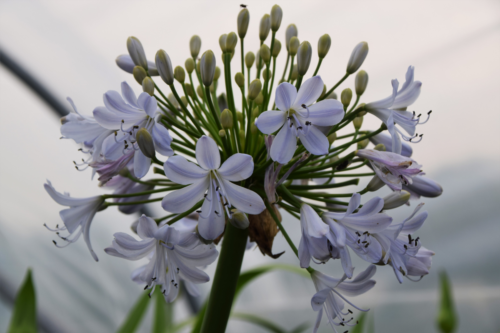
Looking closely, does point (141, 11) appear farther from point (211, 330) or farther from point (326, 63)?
point (211, 330)

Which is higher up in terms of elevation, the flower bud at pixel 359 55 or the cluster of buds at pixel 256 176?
the flower bud at pixel 359 55

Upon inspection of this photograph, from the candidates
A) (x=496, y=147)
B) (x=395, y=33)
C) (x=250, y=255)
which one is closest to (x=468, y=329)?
(x=496, y=147)

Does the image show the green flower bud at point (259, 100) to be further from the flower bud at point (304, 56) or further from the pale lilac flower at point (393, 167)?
the pale lilac flower at point (393, 167)

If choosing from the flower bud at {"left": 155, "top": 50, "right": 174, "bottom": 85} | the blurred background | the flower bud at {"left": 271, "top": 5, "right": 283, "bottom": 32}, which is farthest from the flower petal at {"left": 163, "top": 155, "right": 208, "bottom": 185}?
the blurred background

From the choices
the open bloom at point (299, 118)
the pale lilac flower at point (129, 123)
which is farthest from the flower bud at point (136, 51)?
the open bloom at point (299, 118)

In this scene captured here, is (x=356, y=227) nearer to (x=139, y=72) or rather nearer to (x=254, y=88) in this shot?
(x=254, y=88)

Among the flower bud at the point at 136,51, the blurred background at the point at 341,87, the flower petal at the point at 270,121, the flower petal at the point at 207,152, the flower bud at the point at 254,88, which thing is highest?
the blurred background at the point at 341,87

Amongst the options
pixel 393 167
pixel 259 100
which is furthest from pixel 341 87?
pixel 393 167
